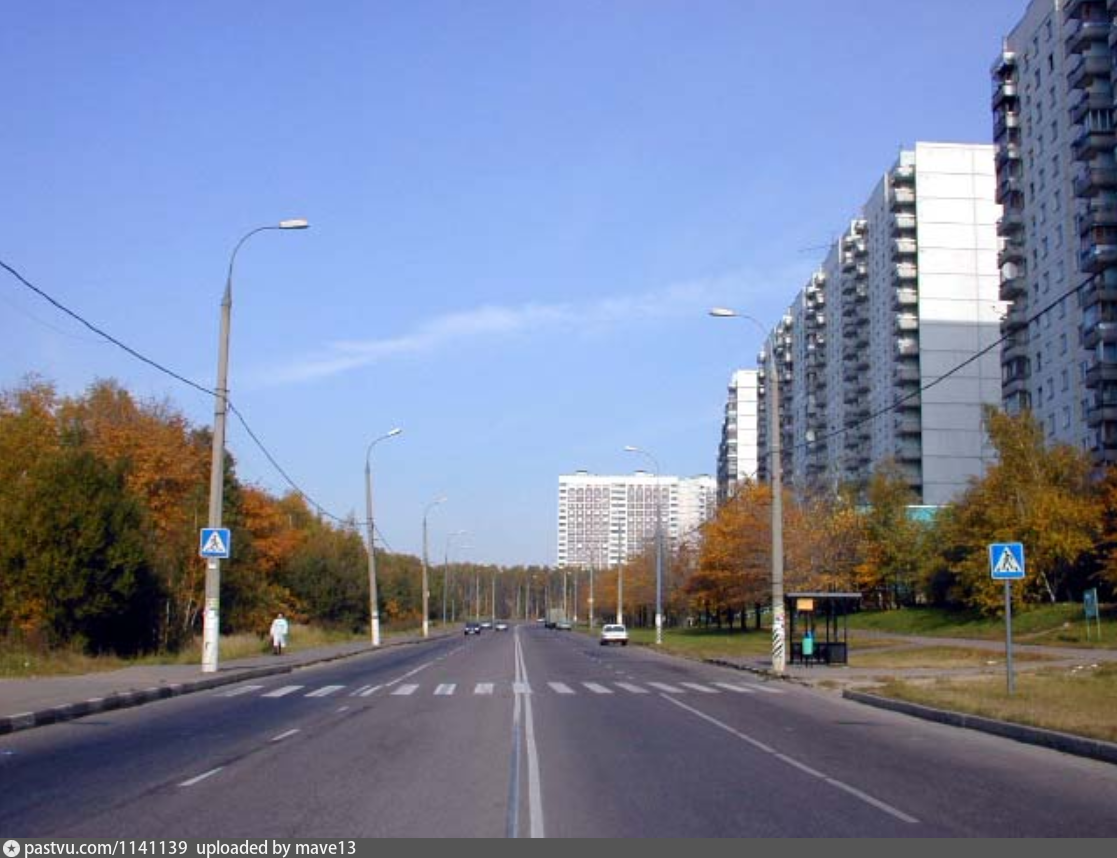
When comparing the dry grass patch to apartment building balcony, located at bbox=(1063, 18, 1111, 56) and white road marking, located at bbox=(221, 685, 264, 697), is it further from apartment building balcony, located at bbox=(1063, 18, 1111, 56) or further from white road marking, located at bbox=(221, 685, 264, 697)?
apartment building balcony, located at bbox=(1063, 18, 1111, 56)

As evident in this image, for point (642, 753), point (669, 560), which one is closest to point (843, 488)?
point (669, 560)

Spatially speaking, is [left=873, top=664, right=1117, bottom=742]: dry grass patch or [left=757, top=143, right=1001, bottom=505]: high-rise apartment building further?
[left=757, top=143, right=1001, bottom=505]: high-rise apartment building

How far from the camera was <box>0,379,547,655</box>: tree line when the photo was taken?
35.0 metres

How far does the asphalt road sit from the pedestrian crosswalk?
3101mm

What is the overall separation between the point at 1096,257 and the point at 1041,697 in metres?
56.4

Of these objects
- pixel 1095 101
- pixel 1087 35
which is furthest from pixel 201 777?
pixel 1087 35

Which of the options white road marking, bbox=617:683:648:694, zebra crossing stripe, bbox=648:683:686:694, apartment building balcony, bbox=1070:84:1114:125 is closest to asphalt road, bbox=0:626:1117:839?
white road marking, bbox=617:683:648:694

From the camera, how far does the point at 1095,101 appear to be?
74438mm

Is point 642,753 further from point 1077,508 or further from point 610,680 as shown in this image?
point 1077,508

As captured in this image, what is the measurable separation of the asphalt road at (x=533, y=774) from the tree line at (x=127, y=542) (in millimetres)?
13110

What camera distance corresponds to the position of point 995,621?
64688mm

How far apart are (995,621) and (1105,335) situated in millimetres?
19619

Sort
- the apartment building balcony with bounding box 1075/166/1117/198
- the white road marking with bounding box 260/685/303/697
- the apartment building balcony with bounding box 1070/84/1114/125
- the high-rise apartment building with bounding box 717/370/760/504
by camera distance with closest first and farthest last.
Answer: the white road marking with bounding box 260/685/303/697 < the apartment building balcony with bounding box 1075/166/1117/198 < the apartment building balcony with bounding box 1070/84/1114/125 < the high-rise apartment building with bounding box 717/370/760/504

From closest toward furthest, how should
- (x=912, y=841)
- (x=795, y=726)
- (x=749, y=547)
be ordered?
(x=912, y=841)
(x=795, y=726)
(x=749, y=547)
